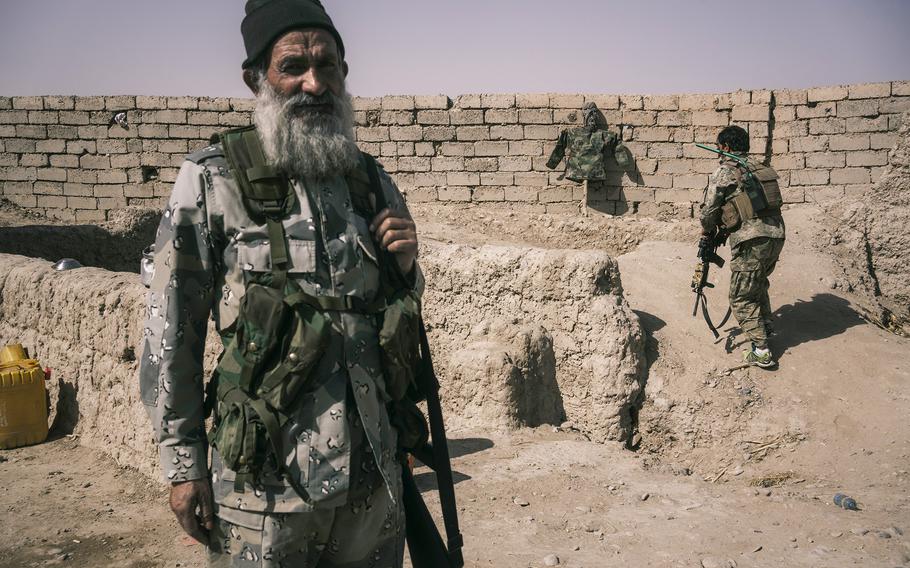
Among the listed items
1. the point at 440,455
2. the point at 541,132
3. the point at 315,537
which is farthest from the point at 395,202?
the point at 541,132

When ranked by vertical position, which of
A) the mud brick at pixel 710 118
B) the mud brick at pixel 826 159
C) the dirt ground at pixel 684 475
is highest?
the mud brick at pixel 710 118

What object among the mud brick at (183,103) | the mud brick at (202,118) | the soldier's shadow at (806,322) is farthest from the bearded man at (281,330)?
the mud brick at (183,103)

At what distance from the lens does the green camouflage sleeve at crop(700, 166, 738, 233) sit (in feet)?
19.4

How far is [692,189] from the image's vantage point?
10.8 meters

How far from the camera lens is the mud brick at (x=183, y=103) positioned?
1189cm

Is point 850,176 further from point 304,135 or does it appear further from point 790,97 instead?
point 304,135

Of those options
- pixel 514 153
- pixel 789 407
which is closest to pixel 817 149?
pixel 514 153

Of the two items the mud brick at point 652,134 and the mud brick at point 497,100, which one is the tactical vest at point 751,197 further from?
the mud brick at point 497,100

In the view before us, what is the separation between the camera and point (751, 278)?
19.4 feet

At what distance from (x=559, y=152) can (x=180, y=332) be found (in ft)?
31.8

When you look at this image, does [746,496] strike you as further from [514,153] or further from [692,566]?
[514,153]

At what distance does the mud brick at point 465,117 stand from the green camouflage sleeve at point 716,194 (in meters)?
5.68

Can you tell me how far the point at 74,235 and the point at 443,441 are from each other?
28.2ft

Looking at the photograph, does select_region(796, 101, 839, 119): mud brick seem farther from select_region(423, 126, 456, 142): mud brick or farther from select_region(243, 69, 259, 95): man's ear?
select_region(243, 69, 259, 95): man's ear
